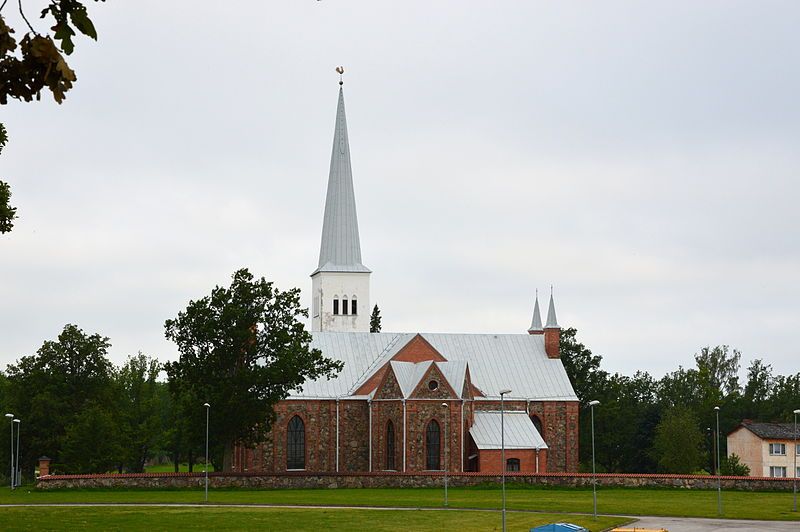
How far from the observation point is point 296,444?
7688 centimetres

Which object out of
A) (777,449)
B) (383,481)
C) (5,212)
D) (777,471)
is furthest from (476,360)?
(5,212)

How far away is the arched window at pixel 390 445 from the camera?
2906 inches

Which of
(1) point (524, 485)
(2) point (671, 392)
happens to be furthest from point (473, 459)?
(2) point (671, 392)

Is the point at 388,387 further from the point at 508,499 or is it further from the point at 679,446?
the point at 679,446

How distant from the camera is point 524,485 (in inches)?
2469

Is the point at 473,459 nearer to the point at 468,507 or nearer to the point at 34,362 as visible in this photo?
the point at 468,507

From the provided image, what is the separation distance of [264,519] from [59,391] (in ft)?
155

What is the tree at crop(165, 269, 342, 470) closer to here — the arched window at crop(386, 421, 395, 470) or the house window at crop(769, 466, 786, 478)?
the arched window at crop(386, 421, 395, 470)

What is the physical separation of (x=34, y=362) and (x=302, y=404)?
68.8ft

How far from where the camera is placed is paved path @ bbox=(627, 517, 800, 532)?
3753 cm

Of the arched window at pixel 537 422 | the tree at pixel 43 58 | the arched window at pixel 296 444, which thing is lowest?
the arched window at pixel 296 444

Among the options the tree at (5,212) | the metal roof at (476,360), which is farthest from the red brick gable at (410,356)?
the tree at (5,212)

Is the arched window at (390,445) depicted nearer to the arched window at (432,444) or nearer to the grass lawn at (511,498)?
the arched window at (432,444)

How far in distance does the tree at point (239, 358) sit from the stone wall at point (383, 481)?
336 cm
